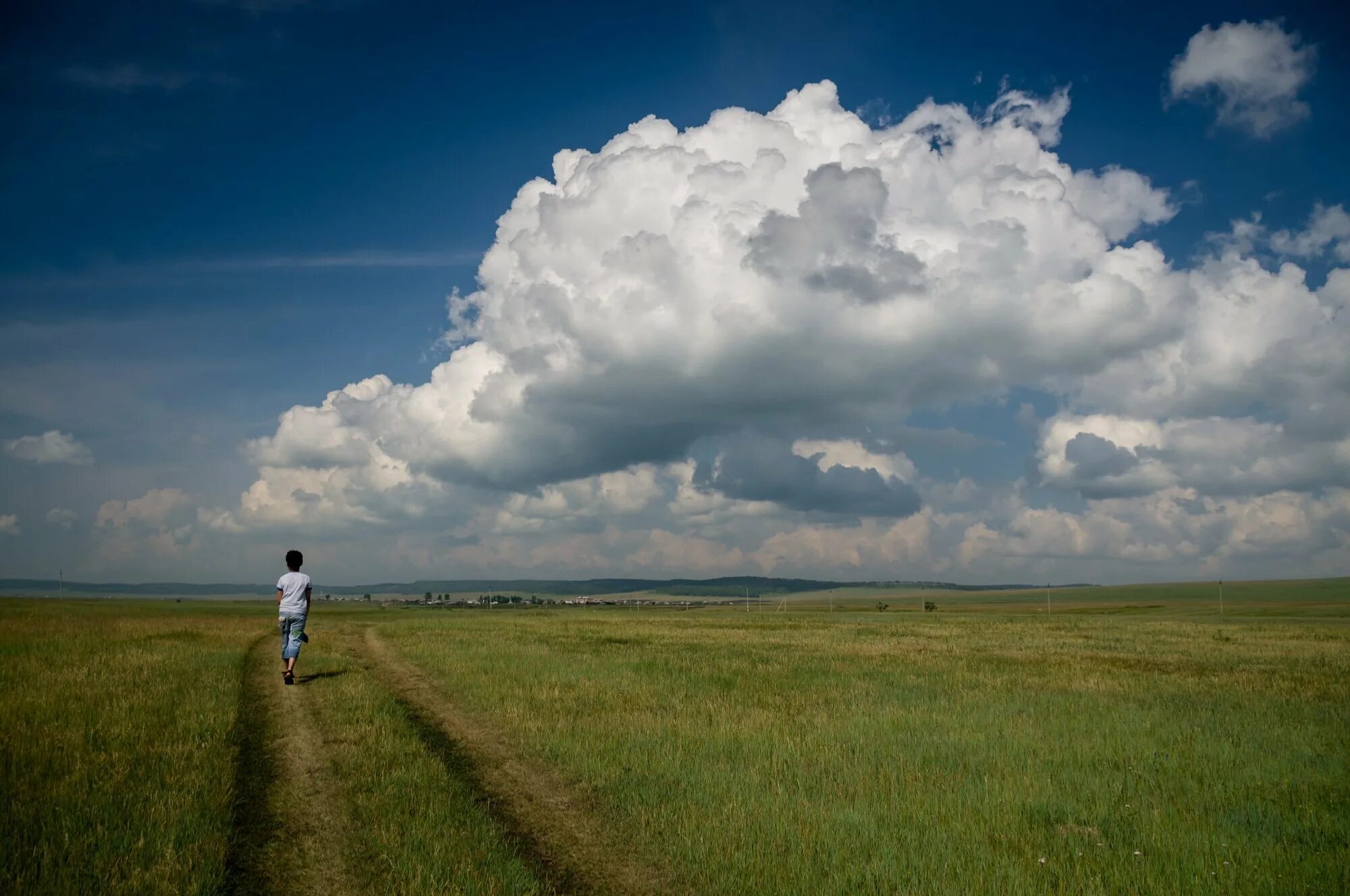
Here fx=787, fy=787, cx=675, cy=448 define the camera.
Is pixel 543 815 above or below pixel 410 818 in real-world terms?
below

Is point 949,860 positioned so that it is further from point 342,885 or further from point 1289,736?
point 1289,736

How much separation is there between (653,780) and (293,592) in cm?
1324

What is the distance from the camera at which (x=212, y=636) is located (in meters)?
33.4

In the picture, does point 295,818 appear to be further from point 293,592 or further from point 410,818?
point 293,592

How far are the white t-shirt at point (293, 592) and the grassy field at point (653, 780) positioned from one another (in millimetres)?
1951

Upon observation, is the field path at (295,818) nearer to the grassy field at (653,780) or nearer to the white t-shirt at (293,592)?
the grassy field at (653,780)

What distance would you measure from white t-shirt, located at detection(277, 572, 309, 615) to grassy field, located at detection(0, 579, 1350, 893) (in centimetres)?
195

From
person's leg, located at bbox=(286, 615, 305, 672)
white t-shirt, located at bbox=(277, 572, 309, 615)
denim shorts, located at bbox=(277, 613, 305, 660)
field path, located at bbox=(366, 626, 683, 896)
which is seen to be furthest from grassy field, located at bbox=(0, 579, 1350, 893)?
white t-shirt, located at bbox=(277, 572, 309, 615)

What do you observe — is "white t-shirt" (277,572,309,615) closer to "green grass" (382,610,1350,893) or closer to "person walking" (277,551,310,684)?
"person walking" (277,551,310,684)

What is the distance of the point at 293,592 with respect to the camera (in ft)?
67.5

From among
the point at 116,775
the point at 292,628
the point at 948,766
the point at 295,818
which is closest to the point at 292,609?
the point at 292,628

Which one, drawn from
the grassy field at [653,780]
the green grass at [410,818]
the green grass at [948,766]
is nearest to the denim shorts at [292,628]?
the grassy field at [653,780]

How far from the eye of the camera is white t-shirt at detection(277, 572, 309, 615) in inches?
798

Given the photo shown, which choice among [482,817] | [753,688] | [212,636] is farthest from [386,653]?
[482,817]
